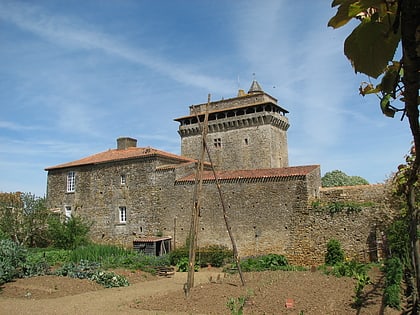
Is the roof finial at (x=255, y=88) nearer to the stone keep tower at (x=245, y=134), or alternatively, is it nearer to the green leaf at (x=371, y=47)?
the stone keep tower at (x=245, y=134)

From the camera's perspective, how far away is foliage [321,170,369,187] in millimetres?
40219

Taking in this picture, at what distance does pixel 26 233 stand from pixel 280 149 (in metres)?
16.7

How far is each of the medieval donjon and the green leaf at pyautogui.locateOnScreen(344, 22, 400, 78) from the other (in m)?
16.6

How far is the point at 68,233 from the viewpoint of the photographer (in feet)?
70.7

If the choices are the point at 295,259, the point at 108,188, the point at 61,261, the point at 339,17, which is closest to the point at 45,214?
the point at 108,188

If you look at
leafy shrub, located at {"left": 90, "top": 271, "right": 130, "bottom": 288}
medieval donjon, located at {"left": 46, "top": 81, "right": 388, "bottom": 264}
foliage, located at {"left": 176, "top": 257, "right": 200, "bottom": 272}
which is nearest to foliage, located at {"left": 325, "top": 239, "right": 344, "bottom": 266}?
medieval donjon, located at {"left": 46, "top": 81, "right": 388, "bottom": 264}

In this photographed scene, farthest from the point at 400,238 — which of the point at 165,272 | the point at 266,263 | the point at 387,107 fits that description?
the point at 387,107

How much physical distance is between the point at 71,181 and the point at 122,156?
4315mm

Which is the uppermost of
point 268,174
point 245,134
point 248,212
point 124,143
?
point 245,134

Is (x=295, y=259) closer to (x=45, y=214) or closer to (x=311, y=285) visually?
(x=311, y=285)

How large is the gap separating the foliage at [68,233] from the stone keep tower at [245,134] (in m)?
9.57

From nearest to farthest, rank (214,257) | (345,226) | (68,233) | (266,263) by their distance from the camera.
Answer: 1. (266,263)
2. (345,226)
3. (214,257)
4. (68,233)

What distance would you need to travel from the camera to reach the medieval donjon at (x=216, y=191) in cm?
1734

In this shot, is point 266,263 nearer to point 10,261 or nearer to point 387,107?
point 10,261
